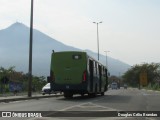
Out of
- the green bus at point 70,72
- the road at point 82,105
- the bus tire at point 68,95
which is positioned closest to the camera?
the road at point 82,105

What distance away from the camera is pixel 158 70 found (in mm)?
149125

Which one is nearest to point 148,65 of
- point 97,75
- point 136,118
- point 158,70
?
point 158,70

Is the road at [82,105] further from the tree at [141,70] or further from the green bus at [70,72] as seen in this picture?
the tree at [141,70]

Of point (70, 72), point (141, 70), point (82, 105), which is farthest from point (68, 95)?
point (141, 70)

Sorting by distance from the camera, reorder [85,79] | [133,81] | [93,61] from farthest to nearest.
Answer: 1. [133,81]
2. [93,61]
3. [85,79]

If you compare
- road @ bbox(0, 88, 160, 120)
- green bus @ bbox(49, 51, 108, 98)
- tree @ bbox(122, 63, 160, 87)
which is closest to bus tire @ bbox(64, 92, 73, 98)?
green bus @ bbox(49, 51, 108, 98)

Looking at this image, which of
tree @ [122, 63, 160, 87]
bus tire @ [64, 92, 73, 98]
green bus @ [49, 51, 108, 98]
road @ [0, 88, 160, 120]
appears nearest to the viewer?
road @ [0, 88, 160, 120]

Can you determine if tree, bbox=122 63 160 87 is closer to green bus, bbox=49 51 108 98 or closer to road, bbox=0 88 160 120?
green bus, bbox=49 51 108 98

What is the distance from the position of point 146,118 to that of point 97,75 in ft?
74.5

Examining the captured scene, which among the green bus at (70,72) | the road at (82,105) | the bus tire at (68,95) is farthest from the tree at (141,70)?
the road at (82,105)

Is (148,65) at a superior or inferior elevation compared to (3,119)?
superior

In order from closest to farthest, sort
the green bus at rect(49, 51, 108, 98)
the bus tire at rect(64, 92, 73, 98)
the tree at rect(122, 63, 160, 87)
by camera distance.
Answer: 1. the green bus at rect(49, 51, 108, 98)
2. the bus tire at rect(64, 92, 73, 98)
3. the tree at rect(122, 63, 160, 87)

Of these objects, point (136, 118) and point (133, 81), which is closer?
point (136, 118)

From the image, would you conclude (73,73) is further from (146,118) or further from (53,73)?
(146,118)
